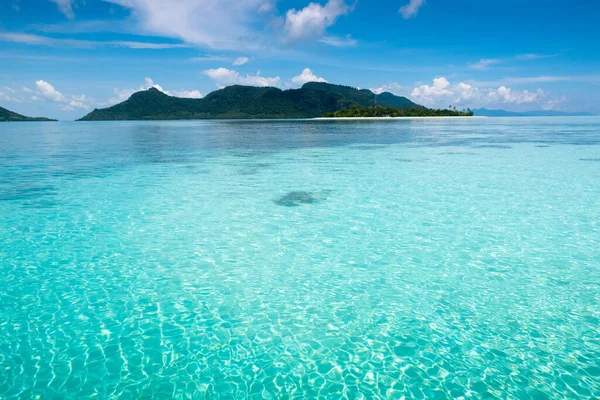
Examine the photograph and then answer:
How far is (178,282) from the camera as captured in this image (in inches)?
369

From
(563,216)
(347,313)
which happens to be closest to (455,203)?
(563,216)

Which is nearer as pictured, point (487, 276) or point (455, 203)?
point (487, 276)

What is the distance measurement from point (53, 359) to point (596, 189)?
22296 millimetres

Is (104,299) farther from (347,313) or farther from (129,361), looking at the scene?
(347,313)

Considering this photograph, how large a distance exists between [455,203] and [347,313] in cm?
1044

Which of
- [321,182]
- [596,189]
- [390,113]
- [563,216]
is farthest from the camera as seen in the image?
[390,113]

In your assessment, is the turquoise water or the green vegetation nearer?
A: the turquoise water

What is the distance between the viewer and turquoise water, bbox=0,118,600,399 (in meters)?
6.08

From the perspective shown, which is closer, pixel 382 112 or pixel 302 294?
pixel 302 294

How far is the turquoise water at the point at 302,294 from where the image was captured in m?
6.08

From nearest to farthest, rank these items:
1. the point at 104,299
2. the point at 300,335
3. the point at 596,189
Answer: the point at 300,335
the point at 104,299
the point at 596,189

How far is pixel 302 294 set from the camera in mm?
8836

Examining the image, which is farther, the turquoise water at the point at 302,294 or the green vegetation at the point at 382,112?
the green vegetation at the point at 382,112

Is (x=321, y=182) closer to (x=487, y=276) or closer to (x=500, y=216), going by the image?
(x=500, y=216)
